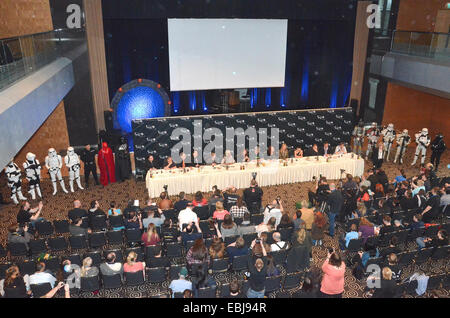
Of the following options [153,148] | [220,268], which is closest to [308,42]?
[153,148]

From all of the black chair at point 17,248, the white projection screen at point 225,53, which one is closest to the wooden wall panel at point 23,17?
the white projection screen at point 225,53

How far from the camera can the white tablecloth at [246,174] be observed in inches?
495

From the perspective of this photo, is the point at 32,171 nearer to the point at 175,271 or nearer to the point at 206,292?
the point at 175,271

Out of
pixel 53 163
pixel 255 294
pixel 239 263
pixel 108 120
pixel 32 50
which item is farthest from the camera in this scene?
pixel 108 120

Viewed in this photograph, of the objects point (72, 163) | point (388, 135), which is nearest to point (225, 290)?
point (72, 163)

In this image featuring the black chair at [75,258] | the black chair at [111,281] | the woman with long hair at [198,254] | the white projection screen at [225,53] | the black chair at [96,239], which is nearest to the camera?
the woman with long hair at [198,254]

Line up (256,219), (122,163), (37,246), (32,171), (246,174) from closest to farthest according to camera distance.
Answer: (37,246) < (256,219) < (32,171) < (246,174) < (122,163)

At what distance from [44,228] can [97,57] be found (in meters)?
8.65

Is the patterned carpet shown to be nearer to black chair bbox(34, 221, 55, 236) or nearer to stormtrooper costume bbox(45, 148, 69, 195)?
stormtrooper costume bbox(45, 148, 69, 195)

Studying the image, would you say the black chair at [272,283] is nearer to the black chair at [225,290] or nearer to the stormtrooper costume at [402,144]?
the black chair at [225,290]

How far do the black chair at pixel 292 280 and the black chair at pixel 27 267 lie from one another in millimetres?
5116

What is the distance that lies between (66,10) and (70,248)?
31.3 feet

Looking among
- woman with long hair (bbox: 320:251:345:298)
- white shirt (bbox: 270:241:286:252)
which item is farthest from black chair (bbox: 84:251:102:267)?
woman with long hair (bbox: 320:251:345:298)

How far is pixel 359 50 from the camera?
19000 mm
